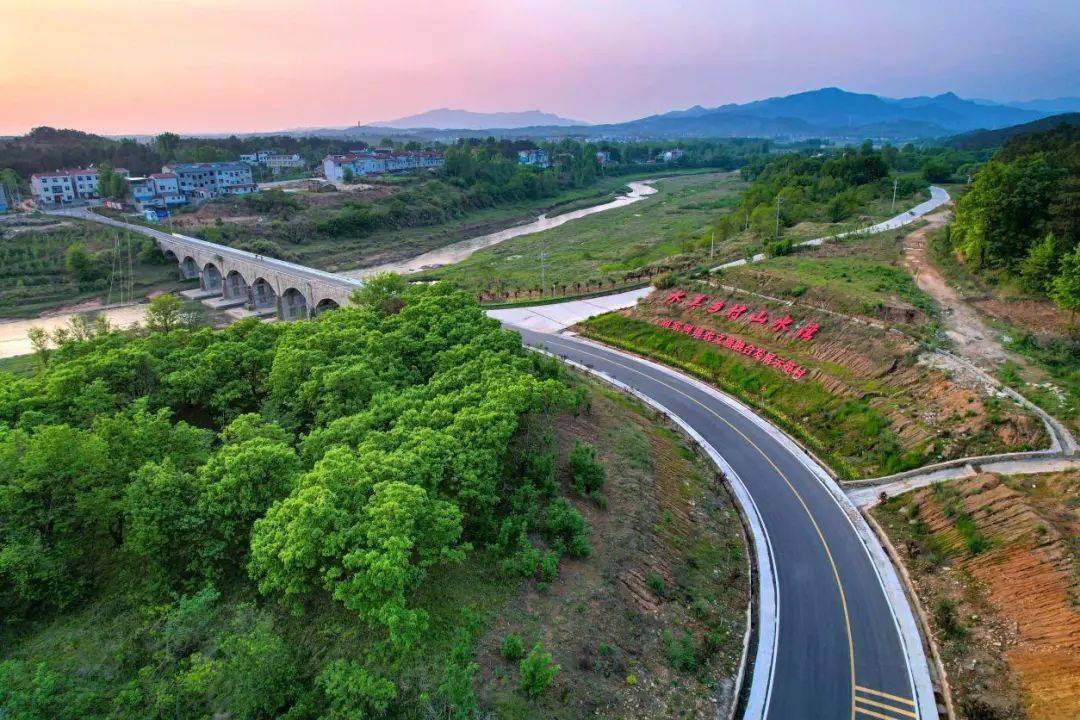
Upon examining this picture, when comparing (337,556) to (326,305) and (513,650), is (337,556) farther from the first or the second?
(326,305)

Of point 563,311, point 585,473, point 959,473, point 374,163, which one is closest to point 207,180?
point 374,163

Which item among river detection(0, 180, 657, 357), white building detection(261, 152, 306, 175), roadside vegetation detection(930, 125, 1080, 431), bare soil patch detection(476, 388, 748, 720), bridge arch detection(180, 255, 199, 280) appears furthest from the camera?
white building detection(261, 152, 306, 175)

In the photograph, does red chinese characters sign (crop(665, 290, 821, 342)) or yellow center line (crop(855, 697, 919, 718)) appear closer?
yellow center line (crop(855, 697, 919, 718))

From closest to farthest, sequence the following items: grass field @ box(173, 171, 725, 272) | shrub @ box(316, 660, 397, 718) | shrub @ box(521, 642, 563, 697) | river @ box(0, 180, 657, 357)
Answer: shrub @ box(316, 660, 397, 718)
shrub @ box(521, 642, 563, 697)
river @ box(0, 180, 657, 357)
grass field @ box(173, 171, 725, 272)

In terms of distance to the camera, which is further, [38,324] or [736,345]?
[38,324]

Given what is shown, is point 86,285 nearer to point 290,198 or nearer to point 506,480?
point 290,198

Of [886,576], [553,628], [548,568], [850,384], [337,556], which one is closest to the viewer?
[337,556]

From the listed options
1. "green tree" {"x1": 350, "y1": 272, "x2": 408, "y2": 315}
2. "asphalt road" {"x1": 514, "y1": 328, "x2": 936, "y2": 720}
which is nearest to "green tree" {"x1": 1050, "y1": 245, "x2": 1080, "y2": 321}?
"asphalt road" {"x1": 514, "y1": 328, "x2": 936, "y2": 720}

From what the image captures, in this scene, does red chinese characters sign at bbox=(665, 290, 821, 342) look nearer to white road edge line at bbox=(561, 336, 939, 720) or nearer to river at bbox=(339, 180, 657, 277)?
white road edge line at bbox=(561, 336, 939, 720)
